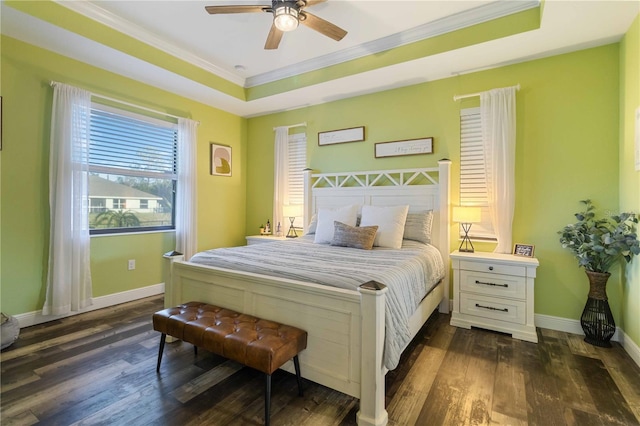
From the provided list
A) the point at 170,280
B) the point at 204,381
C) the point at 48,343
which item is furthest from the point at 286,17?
the point at 48,343

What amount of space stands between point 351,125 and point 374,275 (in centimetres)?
276

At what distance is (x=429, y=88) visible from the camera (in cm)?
354

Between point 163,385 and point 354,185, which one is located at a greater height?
point 354,185

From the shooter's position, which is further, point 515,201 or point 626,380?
point 515,201

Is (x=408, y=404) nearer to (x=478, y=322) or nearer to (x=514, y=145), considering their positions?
(x=478, y=322)

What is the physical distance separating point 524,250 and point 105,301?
4585 mm

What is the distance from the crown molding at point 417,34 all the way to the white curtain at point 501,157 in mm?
766

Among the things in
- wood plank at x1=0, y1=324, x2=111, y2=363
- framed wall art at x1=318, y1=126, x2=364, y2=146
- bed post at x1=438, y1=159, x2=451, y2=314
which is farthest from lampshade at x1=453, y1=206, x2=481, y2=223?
wood plank at x1=0, y1=324, x2=111, y2=363

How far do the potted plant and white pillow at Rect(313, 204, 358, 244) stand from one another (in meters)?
1.99

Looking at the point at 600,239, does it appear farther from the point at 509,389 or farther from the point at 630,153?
the point at 509,389

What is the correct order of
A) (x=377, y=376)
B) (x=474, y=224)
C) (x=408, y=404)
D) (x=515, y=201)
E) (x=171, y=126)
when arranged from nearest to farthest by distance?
(x=377, y=376) → (x=408, y=404) → (x=515, y=201) → (x=474, y=224) → (x=171, y=126)

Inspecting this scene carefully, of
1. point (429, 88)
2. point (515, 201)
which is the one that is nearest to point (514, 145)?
point (515, 201)

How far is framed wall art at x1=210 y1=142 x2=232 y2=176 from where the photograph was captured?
4562mm

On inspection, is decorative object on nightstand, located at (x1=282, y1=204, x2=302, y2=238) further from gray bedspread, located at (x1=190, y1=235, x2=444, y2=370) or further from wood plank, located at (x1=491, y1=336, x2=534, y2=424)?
wood plank, located at (x1=491, y1=336, x2=534, y2=424)
